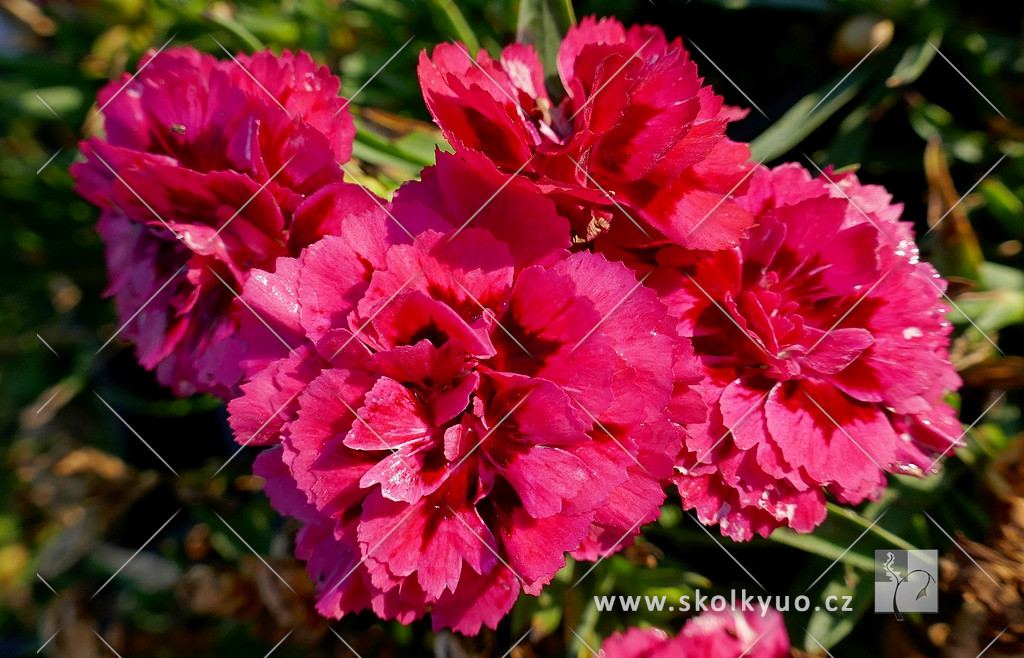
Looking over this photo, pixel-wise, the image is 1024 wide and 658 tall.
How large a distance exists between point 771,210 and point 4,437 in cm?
197

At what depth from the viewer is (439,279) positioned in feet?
1.75

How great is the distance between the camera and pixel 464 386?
0.53m

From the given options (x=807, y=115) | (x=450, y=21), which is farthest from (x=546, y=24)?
(x=807, y=115)

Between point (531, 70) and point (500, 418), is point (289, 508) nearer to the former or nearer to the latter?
point (500, 418)

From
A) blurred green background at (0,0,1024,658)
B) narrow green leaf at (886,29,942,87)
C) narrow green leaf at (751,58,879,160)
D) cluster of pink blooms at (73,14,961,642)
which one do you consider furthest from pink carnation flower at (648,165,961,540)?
narrow green leaf at (886,29,942,87)

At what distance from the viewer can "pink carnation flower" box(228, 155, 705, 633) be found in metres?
0.51

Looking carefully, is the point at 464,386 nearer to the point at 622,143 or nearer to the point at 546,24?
→ the point at 622,143

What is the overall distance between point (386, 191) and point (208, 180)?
0.73 ft

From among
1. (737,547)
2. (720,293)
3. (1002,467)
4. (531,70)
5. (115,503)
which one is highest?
(531,70)

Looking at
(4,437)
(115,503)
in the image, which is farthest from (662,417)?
(4,437)

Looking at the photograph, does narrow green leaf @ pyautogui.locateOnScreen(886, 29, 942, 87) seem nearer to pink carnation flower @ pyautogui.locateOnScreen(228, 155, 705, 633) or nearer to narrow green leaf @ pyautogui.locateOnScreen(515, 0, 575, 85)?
narrow green leaf @ pyautogui.locateOnScreen(515, 0, 575, 85)

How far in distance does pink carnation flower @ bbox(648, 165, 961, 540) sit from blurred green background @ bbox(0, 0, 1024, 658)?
176 mm

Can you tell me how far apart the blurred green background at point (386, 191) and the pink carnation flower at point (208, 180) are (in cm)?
19

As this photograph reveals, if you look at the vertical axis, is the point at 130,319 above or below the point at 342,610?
above
